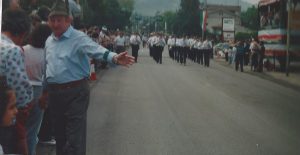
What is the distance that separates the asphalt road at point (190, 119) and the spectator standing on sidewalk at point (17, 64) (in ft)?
9.31

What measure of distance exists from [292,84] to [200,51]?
1343cm

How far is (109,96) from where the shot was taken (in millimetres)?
15438

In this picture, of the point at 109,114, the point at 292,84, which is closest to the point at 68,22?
the point at 109,114

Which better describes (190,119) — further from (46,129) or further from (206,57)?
(206,57)

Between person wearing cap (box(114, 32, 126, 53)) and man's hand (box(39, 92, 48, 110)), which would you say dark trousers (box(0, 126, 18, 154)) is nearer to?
man's hand (box(39, 92, 48, 110))

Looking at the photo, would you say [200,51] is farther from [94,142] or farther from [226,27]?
[94,142]

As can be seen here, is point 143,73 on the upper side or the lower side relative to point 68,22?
lower

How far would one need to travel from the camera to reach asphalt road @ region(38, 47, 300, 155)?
919cm

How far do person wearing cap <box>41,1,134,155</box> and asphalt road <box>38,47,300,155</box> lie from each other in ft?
6.37

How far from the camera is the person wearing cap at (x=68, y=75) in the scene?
6605 mm

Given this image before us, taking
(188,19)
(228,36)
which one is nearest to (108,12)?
(228,36)

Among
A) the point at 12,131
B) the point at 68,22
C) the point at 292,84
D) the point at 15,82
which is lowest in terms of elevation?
the point at 292,84

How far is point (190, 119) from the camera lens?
39.0 ft

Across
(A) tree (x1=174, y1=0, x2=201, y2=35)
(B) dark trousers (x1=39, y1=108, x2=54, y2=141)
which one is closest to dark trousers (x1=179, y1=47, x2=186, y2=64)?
(B) dark trousers (x1=39, y1=108, x2=54, y2=141)
